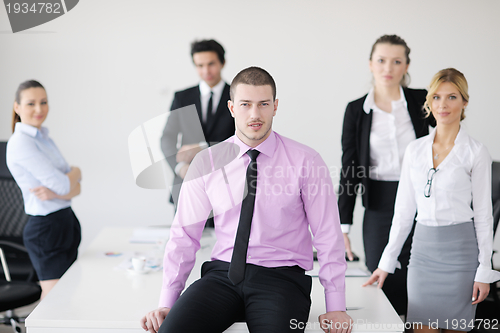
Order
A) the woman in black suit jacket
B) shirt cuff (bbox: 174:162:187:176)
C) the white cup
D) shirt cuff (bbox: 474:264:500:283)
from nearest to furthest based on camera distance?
shirt cuff (bbox: 474:264:500:283) < the white cup < the woman in black suit jacket < shirt cuff (bbox: 174:162:187:176)

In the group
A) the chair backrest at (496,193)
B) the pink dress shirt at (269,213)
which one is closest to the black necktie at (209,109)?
the pink dress shirt at (269,213)

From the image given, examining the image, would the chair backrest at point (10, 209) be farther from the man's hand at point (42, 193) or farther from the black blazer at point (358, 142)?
the black blazer at point (358, 142)

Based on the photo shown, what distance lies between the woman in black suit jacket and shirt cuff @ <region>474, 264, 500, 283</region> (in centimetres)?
51

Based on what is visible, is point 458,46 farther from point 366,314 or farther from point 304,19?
point 366,314

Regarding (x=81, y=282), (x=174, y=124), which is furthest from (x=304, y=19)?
(x=81, y=282)

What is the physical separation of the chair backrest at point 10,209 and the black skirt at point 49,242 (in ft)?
1.73

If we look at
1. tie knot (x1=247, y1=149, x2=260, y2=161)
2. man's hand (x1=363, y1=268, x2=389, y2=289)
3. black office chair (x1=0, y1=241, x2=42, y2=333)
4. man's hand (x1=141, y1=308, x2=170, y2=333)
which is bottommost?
black office chair (x1=0, y1=241, x2=42, y2=333)

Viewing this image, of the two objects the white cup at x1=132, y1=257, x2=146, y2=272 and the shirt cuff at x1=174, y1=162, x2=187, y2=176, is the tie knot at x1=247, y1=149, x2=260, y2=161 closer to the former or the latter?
the white cup at x1=132, y1=257, x2=146, y2=272

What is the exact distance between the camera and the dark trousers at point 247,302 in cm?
145

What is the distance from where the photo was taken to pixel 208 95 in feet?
10.3

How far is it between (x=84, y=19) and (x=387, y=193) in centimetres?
321

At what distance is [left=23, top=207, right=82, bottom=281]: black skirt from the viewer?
2.45m

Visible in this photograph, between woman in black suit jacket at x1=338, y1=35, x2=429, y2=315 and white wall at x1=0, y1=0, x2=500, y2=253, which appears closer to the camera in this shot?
woman in black suit jacket at x1=338, y1=35, x2=429, y2=315

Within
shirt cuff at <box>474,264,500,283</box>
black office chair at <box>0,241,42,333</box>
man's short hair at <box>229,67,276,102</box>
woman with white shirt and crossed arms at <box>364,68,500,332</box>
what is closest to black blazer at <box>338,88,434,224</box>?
woman with white shirt and crossed arms at <box>364,68,500,332</box>
